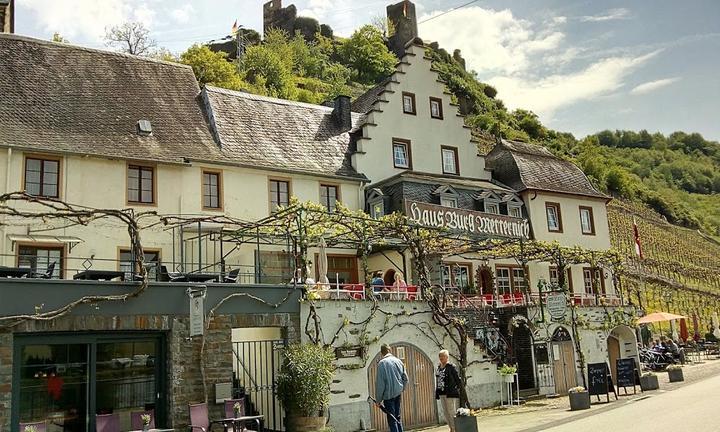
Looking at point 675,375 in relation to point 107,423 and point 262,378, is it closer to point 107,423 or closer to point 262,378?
point 262,378

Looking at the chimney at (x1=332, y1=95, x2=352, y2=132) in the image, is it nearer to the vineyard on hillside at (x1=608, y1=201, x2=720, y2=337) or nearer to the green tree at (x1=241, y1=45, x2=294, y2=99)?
the vineyard on hillside at (x1=608, y1=201, x2=720, y2=337)

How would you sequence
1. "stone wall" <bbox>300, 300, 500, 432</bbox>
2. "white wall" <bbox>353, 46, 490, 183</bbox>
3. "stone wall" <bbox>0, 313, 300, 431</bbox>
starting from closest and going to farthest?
1. "stone wall" <bbox>0, 313, 300, 431</bbox>
2. "stone wall" <bbox>300, 300, 500, 432</bbox>
3. "white wall" <bbox>353, 46, 490, 183</bbox>

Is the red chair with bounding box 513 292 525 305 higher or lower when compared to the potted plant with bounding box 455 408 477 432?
higher

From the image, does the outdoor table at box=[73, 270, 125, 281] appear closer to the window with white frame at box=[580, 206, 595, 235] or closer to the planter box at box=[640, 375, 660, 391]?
the planter box at box=[640, 375, 660, 391]

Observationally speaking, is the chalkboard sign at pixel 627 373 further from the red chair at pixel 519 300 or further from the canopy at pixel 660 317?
the canopy at pixel 660 317

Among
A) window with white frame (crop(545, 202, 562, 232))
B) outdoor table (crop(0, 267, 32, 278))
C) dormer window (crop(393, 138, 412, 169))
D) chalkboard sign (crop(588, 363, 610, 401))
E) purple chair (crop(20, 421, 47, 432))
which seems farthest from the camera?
window with white frame (crop(545, 202, 562, 232))

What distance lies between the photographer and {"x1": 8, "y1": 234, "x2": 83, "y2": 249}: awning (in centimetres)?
1889

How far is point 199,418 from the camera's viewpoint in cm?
1339

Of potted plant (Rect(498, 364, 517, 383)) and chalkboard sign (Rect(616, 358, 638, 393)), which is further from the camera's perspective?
chalkboard sign (Rect(616, 358, 638, 393))

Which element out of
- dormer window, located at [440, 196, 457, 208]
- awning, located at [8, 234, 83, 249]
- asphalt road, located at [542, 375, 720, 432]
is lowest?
asphalt road, located at [542, 375, 720, 432]

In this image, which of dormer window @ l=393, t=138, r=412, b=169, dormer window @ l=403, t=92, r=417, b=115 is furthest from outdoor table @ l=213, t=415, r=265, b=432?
dormer window @ l=403, t=92, r=417, b=115

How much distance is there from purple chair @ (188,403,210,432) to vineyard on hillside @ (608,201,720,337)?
3250 centimetres

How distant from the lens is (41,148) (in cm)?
1947

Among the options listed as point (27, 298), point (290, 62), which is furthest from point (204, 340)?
point (290, 62)
